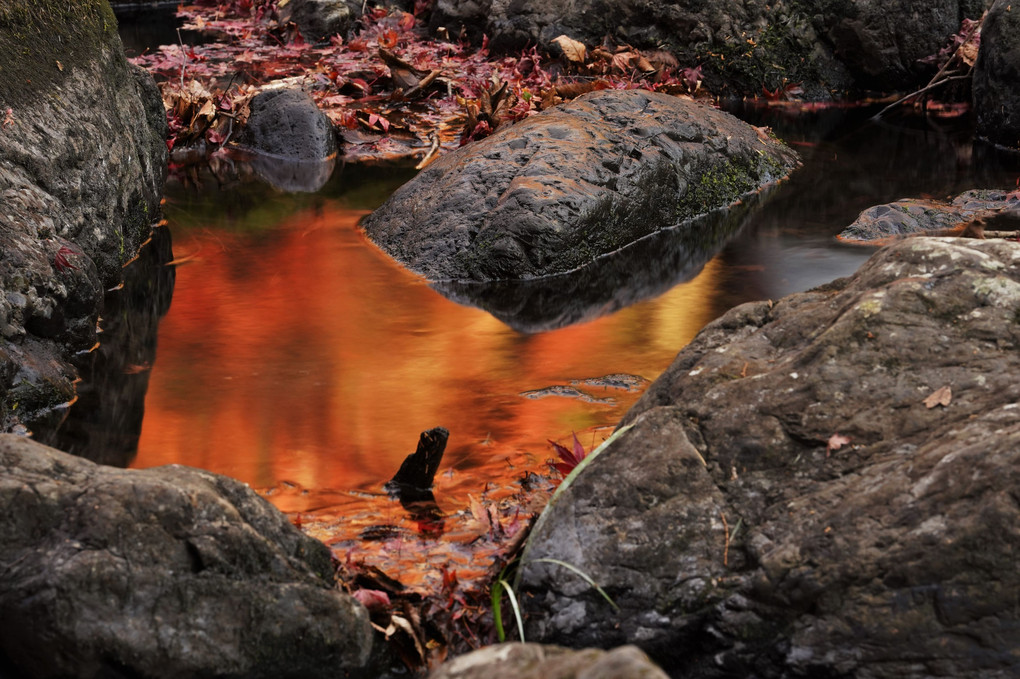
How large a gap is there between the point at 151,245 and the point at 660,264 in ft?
11.9

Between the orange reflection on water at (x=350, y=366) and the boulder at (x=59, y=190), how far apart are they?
0.48 metres

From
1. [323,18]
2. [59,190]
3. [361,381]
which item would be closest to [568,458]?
[361,381]

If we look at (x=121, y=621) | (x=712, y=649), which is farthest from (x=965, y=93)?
(x=121, y=621)

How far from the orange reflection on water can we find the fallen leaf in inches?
64.1

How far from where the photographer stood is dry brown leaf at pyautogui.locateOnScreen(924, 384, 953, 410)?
10.1ft

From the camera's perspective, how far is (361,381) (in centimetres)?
546

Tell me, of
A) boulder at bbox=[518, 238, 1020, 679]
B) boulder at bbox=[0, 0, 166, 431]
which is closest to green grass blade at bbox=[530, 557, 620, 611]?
boulder at bbox=[518, 238, 1020, 679]

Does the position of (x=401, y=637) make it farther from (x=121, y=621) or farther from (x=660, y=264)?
(x=660, y=264)

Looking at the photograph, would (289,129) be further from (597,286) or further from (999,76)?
(999,76)

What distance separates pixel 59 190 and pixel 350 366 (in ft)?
6.71

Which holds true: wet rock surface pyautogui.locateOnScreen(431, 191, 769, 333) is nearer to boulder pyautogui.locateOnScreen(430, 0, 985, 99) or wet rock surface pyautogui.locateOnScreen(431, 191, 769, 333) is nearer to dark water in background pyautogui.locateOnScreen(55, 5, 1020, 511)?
dark water in background pyautogui.locateOnScreen(55, 5, 1020, 511)

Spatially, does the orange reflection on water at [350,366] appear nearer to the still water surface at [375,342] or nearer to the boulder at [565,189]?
the still water surface at [375,342]

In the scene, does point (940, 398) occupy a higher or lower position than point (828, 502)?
higher

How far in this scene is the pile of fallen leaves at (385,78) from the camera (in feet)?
35.1
